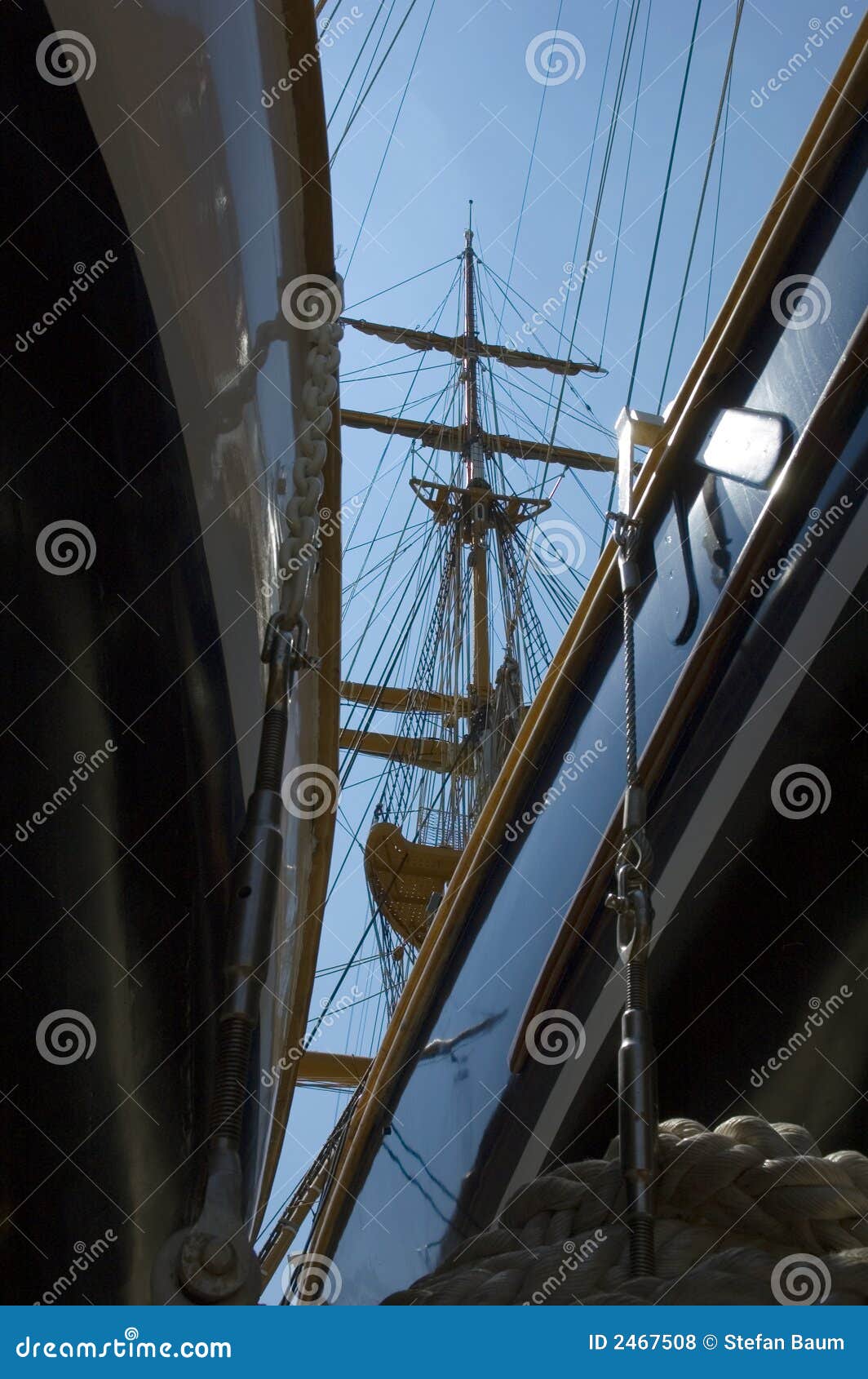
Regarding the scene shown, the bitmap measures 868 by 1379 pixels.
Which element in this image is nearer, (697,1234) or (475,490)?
(697,1234)

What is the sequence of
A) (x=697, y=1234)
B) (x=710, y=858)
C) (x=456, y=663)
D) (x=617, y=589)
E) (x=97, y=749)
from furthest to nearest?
(x=456, y=663) → (x=617, y=589) → (x=710, y=858) → (x=97, y=749) → (x=697, y=1234)

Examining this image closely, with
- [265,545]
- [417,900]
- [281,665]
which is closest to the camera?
[281,665]

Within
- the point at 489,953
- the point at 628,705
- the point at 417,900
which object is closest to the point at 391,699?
the point at 417,900

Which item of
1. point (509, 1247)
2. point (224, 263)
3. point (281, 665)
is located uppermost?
point (224, 263)

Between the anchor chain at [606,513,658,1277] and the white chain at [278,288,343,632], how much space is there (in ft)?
1.69

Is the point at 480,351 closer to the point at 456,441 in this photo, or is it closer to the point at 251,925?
the point at 456,441

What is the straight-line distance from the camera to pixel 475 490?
53.0ft

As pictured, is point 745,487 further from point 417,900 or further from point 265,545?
point 417,900

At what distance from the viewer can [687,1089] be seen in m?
2.28

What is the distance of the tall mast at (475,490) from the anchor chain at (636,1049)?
12124mm

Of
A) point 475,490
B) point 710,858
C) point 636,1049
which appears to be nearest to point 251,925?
point 636,1049

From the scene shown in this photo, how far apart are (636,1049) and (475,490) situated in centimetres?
1488
